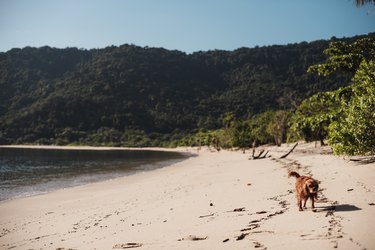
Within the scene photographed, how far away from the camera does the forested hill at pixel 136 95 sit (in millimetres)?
144750

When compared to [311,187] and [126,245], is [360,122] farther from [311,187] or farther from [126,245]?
[126,245]

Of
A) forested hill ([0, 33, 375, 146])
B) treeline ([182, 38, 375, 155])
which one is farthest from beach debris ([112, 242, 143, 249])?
forested hill ([0, 33, 375, 146])

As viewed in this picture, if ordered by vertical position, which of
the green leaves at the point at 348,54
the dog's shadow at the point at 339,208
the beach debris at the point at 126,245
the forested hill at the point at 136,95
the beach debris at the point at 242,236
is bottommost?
the beach debris at the point at 126,245

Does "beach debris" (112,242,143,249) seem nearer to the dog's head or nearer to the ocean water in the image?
the dog's head

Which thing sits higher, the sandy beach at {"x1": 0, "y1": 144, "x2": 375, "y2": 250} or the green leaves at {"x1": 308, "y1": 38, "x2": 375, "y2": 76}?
the green leaves at {"x1": 308, "y1": 38, "x2": 375, "y2": 76}

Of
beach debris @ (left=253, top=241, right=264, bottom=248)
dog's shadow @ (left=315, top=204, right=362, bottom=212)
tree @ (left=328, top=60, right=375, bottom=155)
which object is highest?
tree @ (left=328, top=60, right=375, bottom=155)

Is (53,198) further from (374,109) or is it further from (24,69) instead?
(24,69)

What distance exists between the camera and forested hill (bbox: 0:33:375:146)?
5699 inches

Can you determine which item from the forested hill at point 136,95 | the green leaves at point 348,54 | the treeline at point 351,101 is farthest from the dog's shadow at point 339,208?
the forested hill at point 136,95

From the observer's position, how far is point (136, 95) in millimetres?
172000

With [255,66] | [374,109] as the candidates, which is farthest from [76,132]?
[374,109]

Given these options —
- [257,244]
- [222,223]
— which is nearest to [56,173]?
[222,223]

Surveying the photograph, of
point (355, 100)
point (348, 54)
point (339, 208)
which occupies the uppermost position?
point (348, 54)

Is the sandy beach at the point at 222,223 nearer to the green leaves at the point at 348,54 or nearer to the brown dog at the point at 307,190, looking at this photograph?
the brown dog at the point at 307,190
